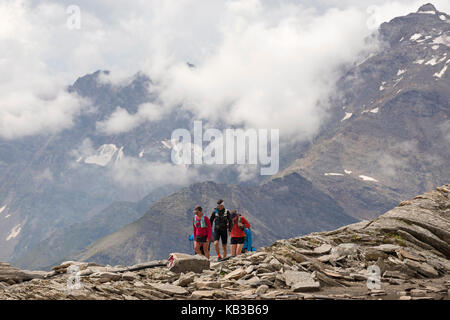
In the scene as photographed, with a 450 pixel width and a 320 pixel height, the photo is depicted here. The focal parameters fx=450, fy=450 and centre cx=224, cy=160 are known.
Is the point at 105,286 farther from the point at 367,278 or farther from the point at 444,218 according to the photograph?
the point at 444,218

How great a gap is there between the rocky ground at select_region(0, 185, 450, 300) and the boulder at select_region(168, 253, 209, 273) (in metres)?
0.05

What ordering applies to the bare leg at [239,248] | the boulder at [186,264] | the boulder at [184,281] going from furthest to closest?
the bare leg at [239,248]
the boulder at [186,264]
the boulder at [184,281]

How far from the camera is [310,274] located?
20.3 meters

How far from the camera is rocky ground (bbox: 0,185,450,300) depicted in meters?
18.3

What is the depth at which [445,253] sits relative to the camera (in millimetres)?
27531

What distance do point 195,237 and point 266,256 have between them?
818 centimetres

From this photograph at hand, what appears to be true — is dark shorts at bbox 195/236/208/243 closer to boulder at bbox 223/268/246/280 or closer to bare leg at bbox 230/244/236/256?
bare leg at bbox 230/244/236/256

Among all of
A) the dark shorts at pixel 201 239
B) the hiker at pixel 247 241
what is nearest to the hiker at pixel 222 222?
the dark shorts at pixel 201 239

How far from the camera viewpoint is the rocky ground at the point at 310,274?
60.1 ft

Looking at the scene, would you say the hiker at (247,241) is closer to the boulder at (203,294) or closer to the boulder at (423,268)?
the boulder at (423,268)

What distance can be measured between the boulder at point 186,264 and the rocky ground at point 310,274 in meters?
0.05

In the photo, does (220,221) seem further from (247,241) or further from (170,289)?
(170,289)
